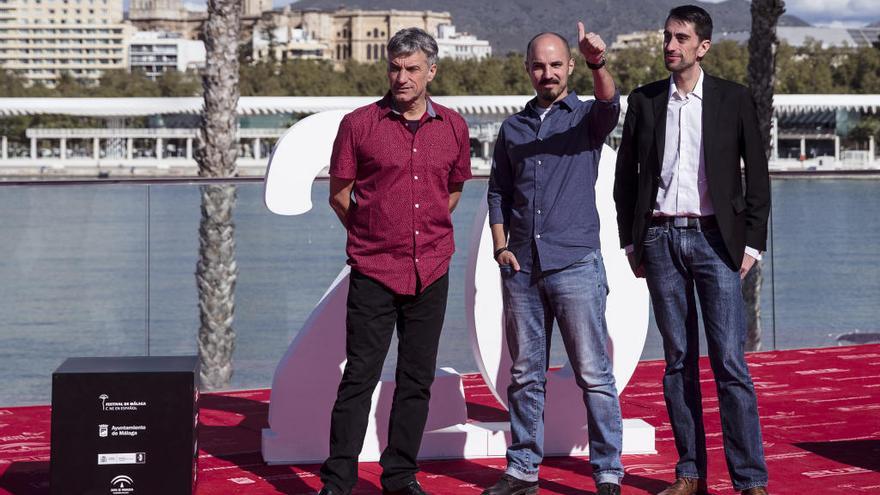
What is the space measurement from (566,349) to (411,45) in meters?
1.03

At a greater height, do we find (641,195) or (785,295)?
(641,195)

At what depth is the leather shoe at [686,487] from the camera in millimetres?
3938

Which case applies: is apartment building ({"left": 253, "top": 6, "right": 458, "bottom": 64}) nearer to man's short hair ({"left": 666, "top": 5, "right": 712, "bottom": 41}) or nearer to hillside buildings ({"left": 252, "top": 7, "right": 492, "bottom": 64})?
hillside buildings ({"left": 252, "top": 7, "right": 492, "bottom": 64})

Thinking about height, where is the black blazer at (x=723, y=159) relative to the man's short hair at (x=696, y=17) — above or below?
below

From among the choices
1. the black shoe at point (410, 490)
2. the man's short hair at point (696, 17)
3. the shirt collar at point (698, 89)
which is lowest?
the black shoe at point (410, 490)

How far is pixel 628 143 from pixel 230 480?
5.62ft

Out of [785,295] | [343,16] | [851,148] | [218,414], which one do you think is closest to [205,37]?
[785,295]

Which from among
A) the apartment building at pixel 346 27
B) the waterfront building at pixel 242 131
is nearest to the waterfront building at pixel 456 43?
the apartment building at pixel 346 27

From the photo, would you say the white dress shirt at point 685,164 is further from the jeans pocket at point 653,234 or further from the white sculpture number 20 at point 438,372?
the white sculpture number 20 at point 438,372

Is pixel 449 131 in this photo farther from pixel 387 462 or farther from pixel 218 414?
pixel 218 414

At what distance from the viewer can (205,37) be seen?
40.7 ft

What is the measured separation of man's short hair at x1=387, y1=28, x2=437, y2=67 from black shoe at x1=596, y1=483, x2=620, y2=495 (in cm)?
137

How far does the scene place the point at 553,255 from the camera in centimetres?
384

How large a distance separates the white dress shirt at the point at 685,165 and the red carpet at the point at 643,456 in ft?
3.19
